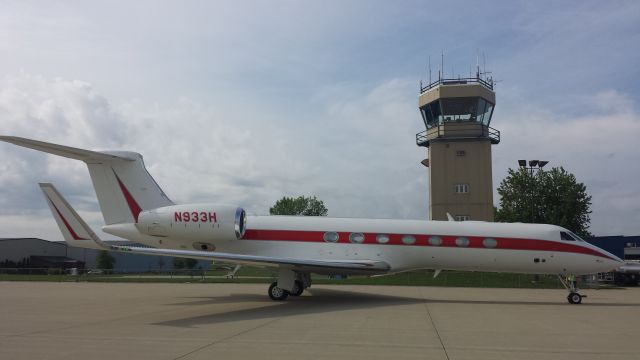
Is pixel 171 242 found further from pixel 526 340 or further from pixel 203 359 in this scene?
pixel 526 340

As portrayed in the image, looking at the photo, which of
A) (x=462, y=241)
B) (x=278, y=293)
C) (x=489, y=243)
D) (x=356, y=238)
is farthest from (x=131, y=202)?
(x=489, y=243)

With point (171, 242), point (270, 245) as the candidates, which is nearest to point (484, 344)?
point (270, 245)

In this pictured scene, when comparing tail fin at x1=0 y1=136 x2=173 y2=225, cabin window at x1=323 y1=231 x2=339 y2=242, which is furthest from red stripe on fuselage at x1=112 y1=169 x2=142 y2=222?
cabin window at x1=323 y1=231 x2=339 y2=242

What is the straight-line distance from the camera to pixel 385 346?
8.36m

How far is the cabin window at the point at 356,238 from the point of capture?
16730 mm

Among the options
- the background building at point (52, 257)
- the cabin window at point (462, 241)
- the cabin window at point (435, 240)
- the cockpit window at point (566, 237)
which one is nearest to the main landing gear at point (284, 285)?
the cabin window at point (435, 240)

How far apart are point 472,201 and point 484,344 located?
32.0 m

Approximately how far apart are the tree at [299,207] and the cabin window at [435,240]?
5650 centimetres

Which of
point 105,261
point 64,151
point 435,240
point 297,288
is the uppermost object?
point 64,151

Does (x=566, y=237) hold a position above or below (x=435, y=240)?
above

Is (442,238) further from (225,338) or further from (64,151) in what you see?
(64,151)

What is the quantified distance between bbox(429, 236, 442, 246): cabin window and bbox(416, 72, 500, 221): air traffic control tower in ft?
76.9

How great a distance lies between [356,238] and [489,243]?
4297 mm

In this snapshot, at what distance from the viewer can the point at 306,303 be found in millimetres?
15398
